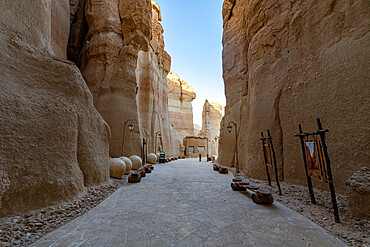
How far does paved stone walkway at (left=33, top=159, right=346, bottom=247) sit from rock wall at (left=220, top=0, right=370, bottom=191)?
2640 mm

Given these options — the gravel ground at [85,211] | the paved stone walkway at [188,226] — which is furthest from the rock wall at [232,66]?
the paved stone walkway at [188,226]

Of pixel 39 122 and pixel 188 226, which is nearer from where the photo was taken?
pixel 188 226

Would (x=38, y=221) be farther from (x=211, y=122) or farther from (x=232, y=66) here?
(x=211, y=122)

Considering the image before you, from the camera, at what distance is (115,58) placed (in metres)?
13.4

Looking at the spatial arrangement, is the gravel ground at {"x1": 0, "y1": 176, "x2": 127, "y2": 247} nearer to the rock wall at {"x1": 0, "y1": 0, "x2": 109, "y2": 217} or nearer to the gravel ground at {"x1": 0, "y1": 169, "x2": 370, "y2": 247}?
the gravel ground at {"x1": 0, "y1": 169, "x2": 370, "y2": 247}

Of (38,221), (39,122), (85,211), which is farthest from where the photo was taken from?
(39,122)

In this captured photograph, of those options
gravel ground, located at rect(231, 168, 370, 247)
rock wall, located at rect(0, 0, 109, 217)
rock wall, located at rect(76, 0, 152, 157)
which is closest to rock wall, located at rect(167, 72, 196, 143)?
rock wall, located at rect(76, 0, 152, 157)

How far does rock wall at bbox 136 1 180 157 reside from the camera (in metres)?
19.2

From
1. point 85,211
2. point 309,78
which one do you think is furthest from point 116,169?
point 309,78

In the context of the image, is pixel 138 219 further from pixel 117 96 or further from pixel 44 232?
pixel 117 96

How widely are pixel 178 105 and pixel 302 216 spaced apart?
137ft

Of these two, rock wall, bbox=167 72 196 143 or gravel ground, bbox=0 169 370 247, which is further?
rock wall, bbox=167 72 196 143

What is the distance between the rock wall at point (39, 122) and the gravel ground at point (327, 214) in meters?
5.18

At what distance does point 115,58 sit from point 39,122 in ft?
35.7
